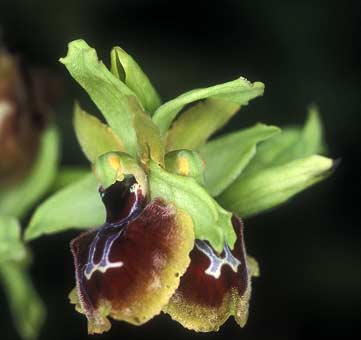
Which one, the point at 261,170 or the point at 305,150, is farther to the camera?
the point at 305,150

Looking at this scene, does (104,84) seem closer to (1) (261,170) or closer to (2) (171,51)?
(1) (261,170)

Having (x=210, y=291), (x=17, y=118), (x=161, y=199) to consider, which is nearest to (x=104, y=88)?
(x=161, y=199)

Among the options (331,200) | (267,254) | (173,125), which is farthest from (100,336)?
(173,125)

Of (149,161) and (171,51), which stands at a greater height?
(149,161)

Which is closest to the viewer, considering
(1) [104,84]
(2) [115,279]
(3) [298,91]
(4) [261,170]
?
(2) [115,279]

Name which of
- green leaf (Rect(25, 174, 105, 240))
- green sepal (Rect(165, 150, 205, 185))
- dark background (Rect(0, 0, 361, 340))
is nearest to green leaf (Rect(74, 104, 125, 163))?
green leaf (Rect(25, 174, 105, 240))

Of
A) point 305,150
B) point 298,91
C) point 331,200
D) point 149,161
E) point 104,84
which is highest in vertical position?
point 104,84

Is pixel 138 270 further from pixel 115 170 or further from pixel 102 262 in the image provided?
pixel 115 170
